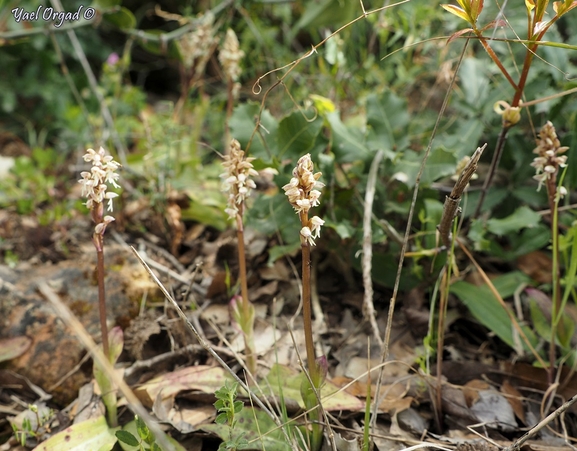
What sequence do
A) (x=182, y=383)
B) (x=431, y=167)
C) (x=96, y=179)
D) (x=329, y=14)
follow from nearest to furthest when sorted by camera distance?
(x=96, y=179)
(x=182, y=383)
(x=431, y=167)
(x=329, y=14)

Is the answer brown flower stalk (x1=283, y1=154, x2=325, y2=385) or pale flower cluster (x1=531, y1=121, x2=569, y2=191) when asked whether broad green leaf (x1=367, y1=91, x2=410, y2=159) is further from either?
brown flower stalk (x1=283, y1=154, x2=325, y2=385)

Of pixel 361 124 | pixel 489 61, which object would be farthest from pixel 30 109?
pixel 489 61

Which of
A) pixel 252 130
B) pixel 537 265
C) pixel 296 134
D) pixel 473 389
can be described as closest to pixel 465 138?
pixel 537 265

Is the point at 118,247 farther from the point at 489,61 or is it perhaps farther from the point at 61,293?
the point at 489,61

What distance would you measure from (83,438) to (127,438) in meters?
0.21

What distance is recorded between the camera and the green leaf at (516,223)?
5.19 ft

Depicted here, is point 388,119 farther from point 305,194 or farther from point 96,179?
point 96,179

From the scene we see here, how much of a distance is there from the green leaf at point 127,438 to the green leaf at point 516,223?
3.90 ft

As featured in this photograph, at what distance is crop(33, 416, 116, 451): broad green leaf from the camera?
126 centimetres

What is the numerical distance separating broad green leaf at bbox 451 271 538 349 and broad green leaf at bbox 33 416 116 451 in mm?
1115

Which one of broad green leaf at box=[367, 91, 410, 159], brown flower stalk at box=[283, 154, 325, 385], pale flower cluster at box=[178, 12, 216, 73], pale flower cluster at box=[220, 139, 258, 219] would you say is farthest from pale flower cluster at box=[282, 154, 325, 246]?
pale flower cluster at box=[178, 12, 216, 73]

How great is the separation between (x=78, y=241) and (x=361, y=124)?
1.33 meters

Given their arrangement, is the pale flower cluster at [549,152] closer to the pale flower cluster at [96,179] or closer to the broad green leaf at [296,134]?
the broad green leaf at [296,134]

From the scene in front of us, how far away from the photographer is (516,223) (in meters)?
1.60
